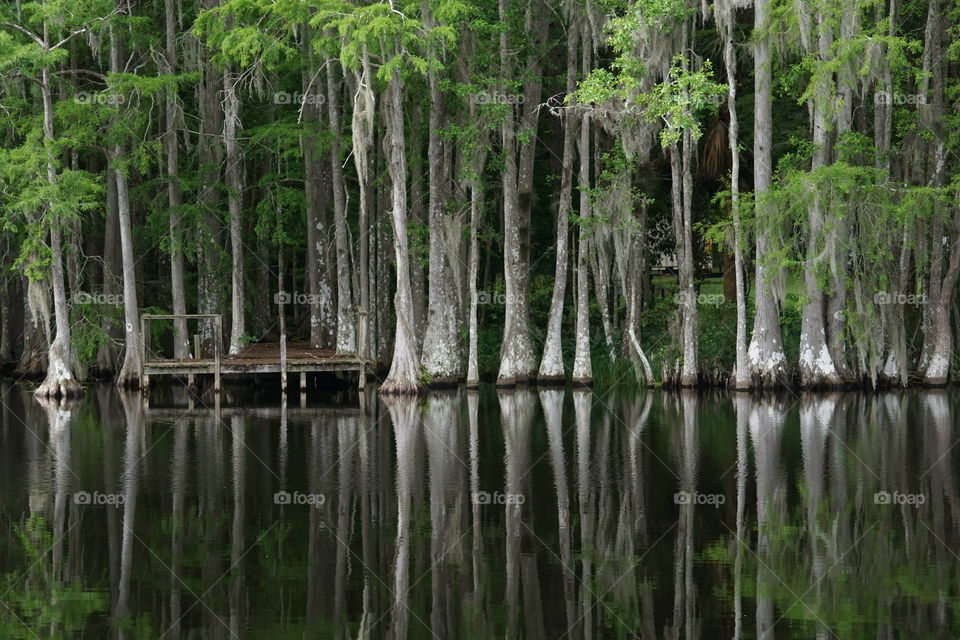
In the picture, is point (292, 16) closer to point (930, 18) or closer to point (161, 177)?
Result: point (161, 177)

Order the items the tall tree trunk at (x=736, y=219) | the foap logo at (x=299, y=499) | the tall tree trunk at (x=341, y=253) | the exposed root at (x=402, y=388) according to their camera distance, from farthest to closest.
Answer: the tall tree trunk at (x=341, y=253), the tall tree trunk at (x=736, y=219), the exposed root at (x=402, y=388), the foap logo at (x=299, y=499)

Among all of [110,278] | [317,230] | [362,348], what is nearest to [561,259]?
[362,348]

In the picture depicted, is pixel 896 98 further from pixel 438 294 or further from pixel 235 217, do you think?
pixel 235 217

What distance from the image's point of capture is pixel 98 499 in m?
15.6

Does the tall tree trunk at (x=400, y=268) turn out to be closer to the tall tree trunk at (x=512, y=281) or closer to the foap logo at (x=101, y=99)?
the tall tree trunk at (x=512, y=281)

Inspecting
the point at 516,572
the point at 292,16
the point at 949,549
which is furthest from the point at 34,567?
the point at 292,16

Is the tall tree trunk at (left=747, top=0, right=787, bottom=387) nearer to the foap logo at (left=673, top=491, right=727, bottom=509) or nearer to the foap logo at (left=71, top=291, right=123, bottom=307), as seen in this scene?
the foap logo at (left=673, top=491, right=727, bottom=509)

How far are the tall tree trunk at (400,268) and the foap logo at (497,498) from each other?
14002 mm

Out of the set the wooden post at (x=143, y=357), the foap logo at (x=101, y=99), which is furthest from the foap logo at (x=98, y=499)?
the foap logo at (x=101, y=99)

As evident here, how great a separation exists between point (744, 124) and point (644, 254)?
482 cm

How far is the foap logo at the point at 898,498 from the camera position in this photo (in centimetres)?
1517

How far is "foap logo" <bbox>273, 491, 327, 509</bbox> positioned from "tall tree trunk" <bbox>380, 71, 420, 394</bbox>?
13.8m

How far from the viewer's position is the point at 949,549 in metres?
12.5

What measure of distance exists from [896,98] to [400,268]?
12959 millimetres
